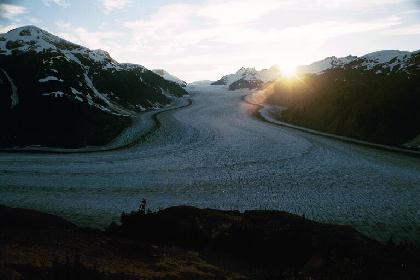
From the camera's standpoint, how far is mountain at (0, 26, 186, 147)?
48750 millimetres

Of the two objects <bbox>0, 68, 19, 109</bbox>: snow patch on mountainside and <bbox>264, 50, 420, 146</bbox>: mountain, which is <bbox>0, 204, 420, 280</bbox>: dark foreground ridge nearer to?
<bbox>264, 50, 420, 146</bbox>: mountain

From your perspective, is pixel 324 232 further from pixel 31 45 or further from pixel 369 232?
pixel 31 45

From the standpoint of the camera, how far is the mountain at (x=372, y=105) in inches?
1989

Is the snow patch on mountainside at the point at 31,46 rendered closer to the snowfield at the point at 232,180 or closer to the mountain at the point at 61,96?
the mountain at the point at 61,96

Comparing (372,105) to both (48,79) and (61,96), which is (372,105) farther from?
(48,79)

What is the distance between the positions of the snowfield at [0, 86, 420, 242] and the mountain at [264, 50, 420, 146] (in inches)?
245

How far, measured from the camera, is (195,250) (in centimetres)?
1441

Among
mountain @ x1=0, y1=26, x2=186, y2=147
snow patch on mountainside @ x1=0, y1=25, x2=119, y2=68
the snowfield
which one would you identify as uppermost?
snow patch on mountainside @ x1=0, y1=25, x2=119, y2=68

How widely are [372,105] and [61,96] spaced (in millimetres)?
42265

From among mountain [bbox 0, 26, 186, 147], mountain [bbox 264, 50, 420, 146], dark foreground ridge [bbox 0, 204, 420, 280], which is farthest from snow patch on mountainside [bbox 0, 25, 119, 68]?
dark foreground ridge [bbox 0, 204, 420, 280]

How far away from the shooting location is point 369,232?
20.9m

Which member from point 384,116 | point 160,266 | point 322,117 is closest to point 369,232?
point 160,266

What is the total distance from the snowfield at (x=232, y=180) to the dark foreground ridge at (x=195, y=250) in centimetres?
642

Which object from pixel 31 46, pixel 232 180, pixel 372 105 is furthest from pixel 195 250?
pixel 31 46
